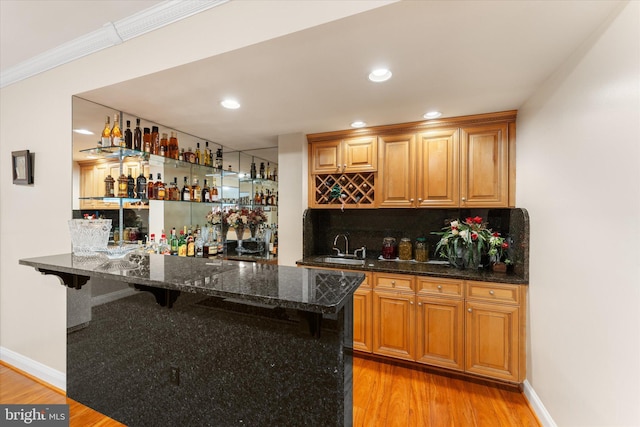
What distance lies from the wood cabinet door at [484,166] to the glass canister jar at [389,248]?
0.81 meters

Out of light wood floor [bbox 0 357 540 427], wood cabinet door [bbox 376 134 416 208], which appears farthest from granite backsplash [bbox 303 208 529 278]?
light wood floor [bbox 0 357 540 427]

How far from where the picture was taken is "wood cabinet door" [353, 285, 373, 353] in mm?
2709

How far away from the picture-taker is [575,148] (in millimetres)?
1570

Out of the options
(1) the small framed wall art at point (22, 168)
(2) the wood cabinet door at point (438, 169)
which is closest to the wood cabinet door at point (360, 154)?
(2) the wood cabinet door at point (438, 169)

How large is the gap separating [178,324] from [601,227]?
229 cm

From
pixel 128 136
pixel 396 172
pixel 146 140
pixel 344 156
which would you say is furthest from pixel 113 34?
pixel 396 172

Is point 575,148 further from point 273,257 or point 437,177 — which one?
point 273,257

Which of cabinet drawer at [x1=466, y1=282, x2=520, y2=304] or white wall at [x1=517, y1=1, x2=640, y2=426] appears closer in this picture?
white wall at [x1=517, y1=1, x2=640, y2=426]

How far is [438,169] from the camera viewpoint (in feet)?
9.09

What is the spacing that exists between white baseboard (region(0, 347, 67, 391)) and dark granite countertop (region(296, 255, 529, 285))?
2137 mm

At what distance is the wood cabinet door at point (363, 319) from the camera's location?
107 inches

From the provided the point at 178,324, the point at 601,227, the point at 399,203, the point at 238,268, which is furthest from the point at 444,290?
the point at 178,324

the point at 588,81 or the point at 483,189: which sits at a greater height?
the point at 588,81

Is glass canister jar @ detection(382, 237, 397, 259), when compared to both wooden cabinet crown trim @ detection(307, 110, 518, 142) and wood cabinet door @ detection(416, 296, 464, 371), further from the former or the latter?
wooden cabinet crown trim @ detection(307, 110, 518, 142)
